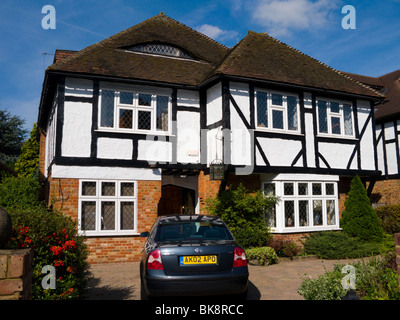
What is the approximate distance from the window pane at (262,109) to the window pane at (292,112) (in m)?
1.00

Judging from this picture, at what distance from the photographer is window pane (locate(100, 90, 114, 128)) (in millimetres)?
11000

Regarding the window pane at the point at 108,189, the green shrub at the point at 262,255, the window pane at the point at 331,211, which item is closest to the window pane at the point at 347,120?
the window pane at the point at 331,211

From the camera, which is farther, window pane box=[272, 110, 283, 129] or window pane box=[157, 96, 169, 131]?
window pane box=[272, 110, 283, 129]

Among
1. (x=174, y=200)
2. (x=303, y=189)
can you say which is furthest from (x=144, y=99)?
(x=303, y=189)

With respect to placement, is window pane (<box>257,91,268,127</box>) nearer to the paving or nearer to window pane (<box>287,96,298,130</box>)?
window pane (<box>287,96,298,130</box>)

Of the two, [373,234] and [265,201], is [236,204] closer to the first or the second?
[265,201]

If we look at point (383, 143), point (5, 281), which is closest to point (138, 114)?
point (5, 281)

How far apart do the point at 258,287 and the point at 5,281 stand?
475cm

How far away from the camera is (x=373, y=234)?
38.9ft

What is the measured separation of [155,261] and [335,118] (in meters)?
10.6

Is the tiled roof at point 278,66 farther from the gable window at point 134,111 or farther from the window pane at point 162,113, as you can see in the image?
the gable window at point 134,111

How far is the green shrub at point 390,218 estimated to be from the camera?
516 inches

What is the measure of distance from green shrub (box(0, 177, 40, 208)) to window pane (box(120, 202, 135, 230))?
316 cm

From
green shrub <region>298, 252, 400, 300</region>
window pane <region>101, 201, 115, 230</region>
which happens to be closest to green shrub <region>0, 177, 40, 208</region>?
window pane <region>101, 201, 115, 230</region>
